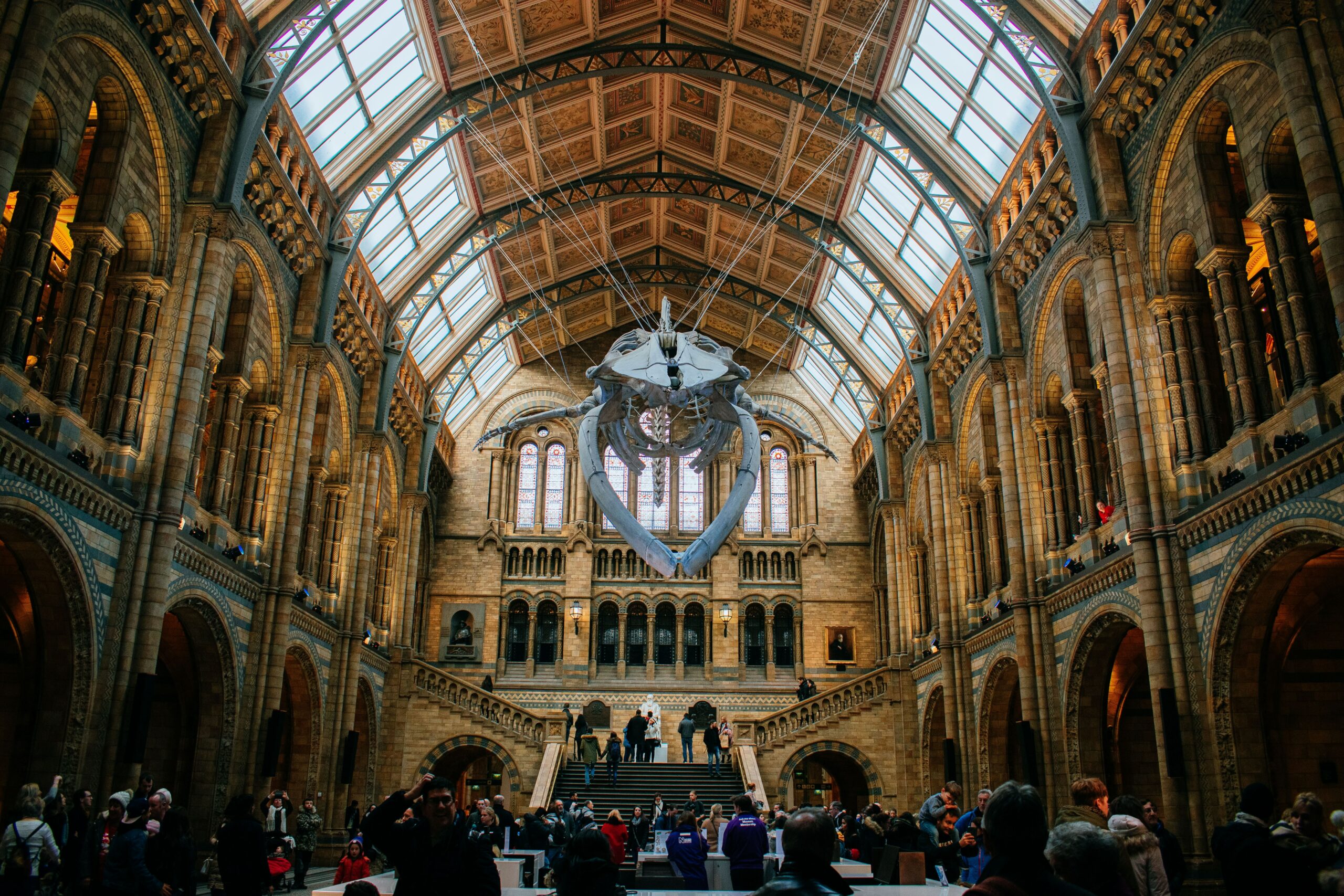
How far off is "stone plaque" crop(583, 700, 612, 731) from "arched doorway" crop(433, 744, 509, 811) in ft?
10.5

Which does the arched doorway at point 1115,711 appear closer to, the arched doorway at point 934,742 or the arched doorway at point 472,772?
the arched doorway at point 934,742

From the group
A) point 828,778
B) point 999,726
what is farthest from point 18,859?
point 828,778

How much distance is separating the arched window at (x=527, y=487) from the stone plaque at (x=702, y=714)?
875cm

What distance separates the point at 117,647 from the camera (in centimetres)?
1396

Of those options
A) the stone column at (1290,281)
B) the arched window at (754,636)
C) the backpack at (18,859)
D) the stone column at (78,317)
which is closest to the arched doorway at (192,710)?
the stone column at (78,317)

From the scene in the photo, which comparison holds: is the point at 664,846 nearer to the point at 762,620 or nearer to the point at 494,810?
the point at 494,810

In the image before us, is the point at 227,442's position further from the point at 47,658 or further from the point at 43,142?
the point at 43,142

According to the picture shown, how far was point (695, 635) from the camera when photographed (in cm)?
3594

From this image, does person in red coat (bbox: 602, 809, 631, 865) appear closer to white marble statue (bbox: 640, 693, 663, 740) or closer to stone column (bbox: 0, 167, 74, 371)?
stone column (bbox: 0, 167, 74, 371)

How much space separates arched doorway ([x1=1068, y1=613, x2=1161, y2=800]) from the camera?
60.0 ft

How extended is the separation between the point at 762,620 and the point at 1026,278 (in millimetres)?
17651

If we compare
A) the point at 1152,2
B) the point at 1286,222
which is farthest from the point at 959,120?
the point at 1286,222

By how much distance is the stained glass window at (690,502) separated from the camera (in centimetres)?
3684

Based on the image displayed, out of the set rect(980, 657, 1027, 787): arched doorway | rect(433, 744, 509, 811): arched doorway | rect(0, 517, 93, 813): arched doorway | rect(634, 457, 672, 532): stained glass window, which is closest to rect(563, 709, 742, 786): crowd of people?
rect(433, 744, 509, 811): arched doorway
